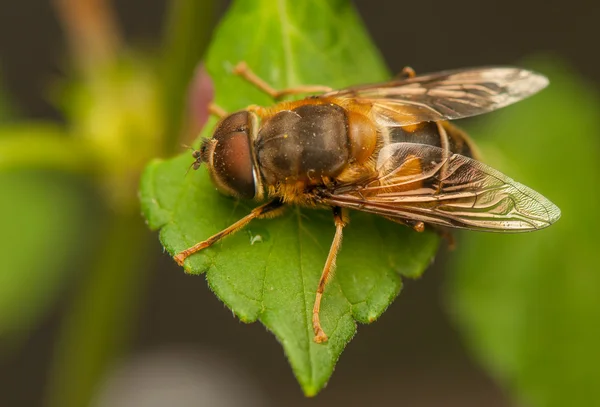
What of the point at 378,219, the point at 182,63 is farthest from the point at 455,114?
the point at 182,63

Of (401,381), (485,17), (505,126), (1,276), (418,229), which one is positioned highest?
(418,229)

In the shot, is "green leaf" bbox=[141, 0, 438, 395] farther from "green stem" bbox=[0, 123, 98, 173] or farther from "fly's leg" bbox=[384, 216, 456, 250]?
"green stem" bbox=[0, 123, 98, 173]

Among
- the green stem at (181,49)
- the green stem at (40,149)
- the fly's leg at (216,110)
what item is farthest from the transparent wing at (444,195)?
the green stem at (40,149)

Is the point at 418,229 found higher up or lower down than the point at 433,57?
higher up

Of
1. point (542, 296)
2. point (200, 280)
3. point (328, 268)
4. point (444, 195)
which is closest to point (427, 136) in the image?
point (444, 195)

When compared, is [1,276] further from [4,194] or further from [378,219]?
[378,219]

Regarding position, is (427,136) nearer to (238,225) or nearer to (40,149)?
(238,225)

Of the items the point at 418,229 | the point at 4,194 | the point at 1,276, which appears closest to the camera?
the point at 418,229

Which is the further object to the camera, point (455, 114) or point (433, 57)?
point (433, 57)
